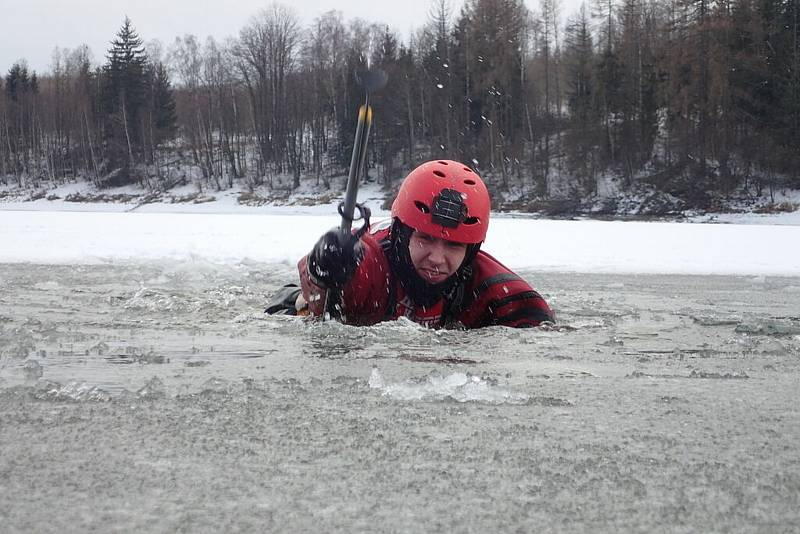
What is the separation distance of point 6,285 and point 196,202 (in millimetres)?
41674

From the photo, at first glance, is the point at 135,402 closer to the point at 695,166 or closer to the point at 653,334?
the point at 653,334

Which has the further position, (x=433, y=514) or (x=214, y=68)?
(x=214, y=68)

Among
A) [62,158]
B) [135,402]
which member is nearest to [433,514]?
[135,402]

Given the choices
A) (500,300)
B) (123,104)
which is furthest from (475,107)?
(500,300)

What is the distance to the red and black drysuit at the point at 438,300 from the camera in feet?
13.2

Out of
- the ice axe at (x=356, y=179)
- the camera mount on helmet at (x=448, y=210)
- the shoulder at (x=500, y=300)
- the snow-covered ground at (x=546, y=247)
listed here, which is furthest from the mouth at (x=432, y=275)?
the snow-covered ground at (x=546, y=247)

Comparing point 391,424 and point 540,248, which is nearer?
point 391,424

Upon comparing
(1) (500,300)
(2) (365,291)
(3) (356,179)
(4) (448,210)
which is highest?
(3) (356,179)

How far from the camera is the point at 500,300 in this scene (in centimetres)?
437

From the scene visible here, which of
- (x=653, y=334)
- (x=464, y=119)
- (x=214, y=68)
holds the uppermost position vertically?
(x=214, y=68)

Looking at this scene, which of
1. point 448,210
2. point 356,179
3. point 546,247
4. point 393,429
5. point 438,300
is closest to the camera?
point 393,429

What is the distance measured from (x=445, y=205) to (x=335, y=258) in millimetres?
806

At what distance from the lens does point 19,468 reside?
5.11 ft

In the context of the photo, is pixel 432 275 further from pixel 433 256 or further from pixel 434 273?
pixel 433 256
